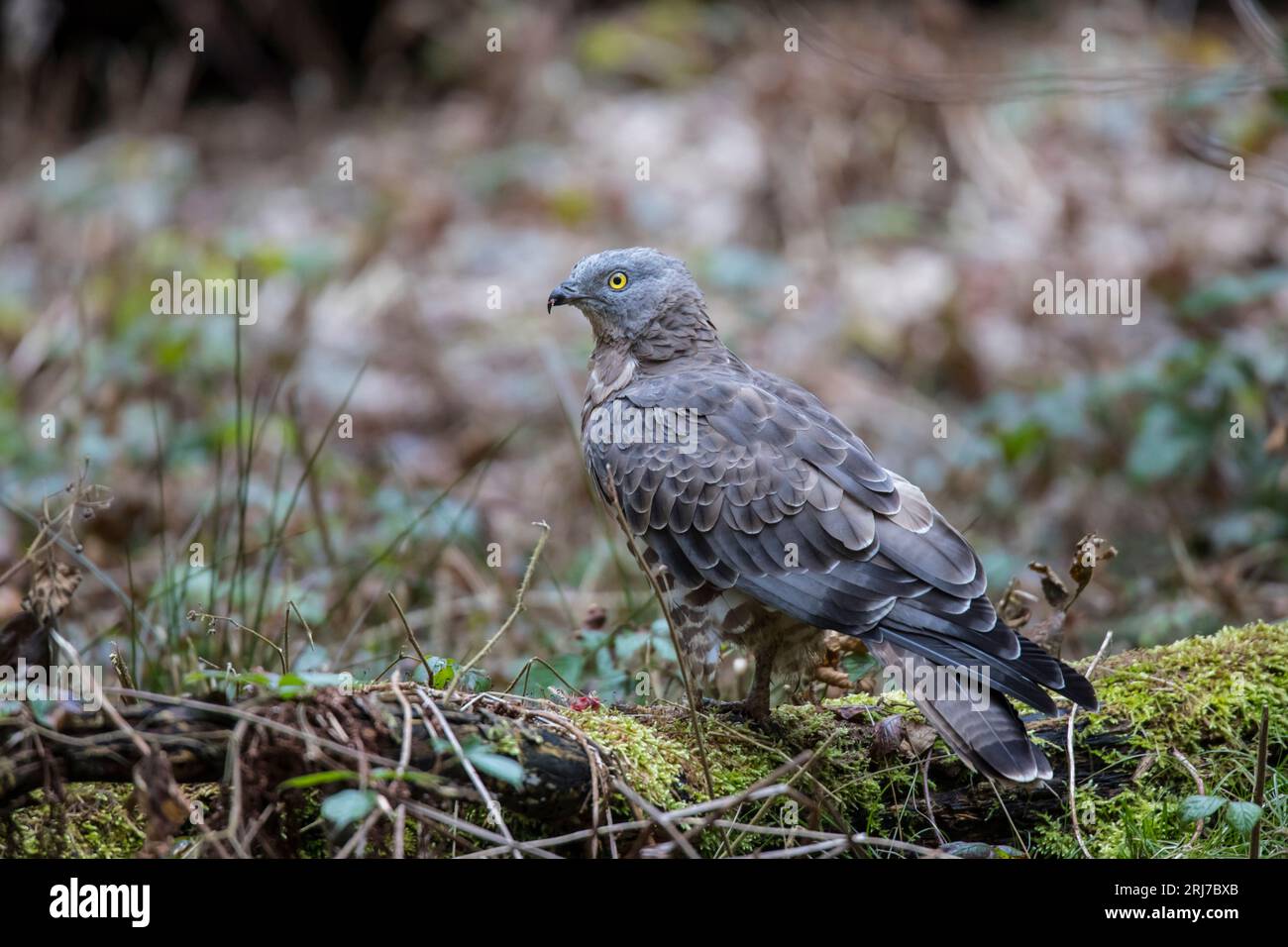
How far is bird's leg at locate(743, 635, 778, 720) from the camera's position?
4023mm

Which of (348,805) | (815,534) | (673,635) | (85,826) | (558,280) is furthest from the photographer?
(558,280)

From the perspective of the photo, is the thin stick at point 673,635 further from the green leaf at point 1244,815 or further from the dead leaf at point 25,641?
the dead leaf at point 25,641

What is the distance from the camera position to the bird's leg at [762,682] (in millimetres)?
4023

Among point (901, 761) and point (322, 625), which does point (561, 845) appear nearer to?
point (901, 761)

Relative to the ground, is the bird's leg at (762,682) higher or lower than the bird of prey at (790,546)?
lower

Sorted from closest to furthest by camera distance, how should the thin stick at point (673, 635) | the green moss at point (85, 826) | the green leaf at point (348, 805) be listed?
the green leaf at point (348, 805), the green moss at point (85, 826), the thin stick at point (673, 635)

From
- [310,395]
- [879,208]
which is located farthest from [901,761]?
[879,208]

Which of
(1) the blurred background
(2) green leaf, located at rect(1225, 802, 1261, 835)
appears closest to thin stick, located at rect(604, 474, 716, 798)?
(1) the blurred background

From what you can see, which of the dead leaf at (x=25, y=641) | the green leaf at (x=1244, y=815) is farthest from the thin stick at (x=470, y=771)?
the green leaf at (x=1244, y=815)

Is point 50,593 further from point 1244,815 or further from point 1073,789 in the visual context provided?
point 1244,815

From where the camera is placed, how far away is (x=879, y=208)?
10.7m

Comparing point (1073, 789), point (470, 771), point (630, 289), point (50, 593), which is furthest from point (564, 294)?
point (1073, 789)

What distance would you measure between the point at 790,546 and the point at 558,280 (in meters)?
6.38

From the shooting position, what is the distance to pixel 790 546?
158 inches
